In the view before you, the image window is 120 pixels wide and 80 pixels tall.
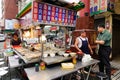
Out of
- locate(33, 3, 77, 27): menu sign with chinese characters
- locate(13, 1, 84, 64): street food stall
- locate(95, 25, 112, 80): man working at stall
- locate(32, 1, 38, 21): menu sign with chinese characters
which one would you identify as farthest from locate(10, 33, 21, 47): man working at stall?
locate(95, 25, 112, 80): man working at stall

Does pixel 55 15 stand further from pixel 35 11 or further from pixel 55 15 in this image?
pixel 35 11

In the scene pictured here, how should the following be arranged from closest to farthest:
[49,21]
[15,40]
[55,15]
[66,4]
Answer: [49,21] < [55,15] < [66,4] < [15,40]

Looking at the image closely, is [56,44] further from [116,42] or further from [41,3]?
[116,42]

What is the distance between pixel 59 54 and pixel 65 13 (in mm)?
1138

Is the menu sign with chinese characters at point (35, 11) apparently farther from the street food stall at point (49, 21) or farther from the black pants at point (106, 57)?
the black pants at point (106, 57)

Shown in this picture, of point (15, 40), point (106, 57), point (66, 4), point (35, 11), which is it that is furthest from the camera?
point (15, 40)

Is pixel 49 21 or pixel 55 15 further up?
pixel 55 15

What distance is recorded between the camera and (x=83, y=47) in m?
3.98

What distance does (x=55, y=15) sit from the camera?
3113 millimetres

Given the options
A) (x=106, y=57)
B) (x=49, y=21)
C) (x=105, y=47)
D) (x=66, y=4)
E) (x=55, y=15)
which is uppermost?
(x=66, y=4)

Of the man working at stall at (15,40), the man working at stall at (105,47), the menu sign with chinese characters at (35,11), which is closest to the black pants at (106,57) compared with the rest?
the man working at stall at (105,47)

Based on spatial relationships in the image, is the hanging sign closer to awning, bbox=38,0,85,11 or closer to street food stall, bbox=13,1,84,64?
street food stall, bbox=13,1,84,64

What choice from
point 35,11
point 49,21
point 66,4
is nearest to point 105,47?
point 66,4

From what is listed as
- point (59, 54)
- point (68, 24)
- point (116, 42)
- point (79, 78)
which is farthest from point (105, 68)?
point (116, 42)
